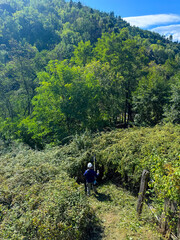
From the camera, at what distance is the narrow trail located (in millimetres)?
4543

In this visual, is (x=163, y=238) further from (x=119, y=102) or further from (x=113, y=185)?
(x=119, y=102)

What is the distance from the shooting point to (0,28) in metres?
65.4

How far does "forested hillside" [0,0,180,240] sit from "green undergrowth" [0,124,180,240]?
28 mm

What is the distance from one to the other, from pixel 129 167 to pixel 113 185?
5.74 ft

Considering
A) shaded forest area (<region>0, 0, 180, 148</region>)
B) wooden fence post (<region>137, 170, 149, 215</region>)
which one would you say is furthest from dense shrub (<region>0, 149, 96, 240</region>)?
shaded forest area (<region>0, 0, 180, 148</region>)

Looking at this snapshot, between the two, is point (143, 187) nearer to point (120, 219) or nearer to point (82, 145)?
point (120, 219)

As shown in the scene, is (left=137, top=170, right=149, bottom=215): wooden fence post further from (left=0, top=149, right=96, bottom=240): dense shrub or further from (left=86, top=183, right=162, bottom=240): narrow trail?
(left=0, top=149, right=96, bottom=240): dense shrub

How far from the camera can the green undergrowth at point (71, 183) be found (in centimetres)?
393

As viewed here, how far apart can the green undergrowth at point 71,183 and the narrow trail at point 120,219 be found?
0.42 metres

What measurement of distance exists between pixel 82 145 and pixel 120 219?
4.91m

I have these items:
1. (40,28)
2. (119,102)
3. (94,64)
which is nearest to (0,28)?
(40,28)

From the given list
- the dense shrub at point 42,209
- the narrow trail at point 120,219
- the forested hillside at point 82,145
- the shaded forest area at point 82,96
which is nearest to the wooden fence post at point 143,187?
the forested hillside at point 82,145

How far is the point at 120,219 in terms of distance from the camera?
17.3ft

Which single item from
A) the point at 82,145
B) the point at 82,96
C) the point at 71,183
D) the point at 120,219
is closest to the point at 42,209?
the point at 71,183
